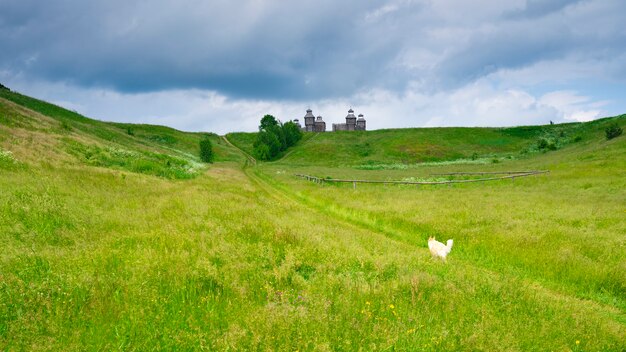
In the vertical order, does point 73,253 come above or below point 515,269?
above

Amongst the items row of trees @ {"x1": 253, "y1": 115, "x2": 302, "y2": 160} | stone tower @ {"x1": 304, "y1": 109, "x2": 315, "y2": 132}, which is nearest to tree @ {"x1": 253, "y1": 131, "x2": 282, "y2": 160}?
row of trees @ {"x1": 253, "y1": 115, "x2": 302, "y2": 160}

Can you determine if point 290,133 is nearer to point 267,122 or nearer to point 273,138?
point 267,122

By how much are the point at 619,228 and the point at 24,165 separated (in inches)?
1047

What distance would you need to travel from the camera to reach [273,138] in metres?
99.6

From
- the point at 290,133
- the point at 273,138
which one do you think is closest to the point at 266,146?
the point at 273,138

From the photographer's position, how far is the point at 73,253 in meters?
7.80

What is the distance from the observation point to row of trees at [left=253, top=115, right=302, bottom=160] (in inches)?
3688

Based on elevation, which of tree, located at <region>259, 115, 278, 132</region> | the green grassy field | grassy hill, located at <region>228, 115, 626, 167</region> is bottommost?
the green grassy field

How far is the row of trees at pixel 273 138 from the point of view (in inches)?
3688

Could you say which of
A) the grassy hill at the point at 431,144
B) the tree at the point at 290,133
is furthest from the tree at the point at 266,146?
the tree at the point at 290,133

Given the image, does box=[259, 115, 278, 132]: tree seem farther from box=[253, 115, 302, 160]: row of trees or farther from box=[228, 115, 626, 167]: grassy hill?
box=[228, 115, 626, 167]: grassy hill

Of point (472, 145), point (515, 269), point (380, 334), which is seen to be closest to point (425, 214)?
point (515, 269)

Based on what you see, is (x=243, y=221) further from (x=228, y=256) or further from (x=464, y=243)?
(x=464, y=243)

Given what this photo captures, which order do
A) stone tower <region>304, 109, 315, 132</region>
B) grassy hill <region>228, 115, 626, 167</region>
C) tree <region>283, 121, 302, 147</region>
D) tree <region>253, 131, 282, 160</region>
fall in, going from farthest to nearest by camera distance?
stone tower <region>304, 109, 315, 132</region> < tree <region>283, 121, 302, 147</region> < tree <region>253, 131, 282, 160</region> < grassy hill <region>228, 115, 626, 167</region>
